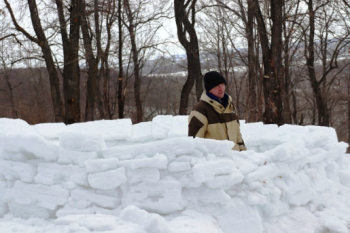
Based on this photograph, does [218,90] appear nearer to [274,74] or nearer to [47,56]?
[274,74]

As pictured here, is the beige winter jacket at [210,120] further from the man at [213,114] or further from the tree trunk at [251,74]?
the tree trunk at [251,74]

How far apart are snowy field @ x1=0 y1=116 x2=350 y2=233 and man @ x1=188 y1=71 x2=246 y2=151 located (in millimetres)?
471

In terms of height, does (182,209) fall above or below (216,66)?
below

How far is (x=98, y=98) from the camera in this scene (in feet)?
48.2

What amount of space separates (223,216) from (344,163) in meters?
2.99

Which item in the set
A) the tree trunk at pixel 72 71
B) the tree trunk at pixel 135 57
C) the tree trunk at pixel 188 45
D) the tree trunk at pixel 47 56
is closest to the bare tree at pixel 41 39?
the tree trunk at pixel 47 56

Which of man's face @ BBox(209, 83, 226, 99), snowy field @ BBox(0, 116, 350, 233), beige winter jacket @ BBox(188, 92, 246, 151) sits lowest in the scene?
snowy field @ BBox(0, 116, 350, 233)

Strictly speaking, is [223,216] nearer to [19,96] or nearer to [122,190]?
[122,190]

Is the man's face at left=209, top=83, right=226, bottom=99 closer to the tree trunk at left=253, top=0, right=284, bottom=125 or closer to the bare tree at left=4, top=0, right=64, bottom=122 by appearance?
the tree trunk at left=253, top=0, right=284, bottom=125

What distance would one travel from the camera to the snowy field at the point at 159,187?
2922 millimetres

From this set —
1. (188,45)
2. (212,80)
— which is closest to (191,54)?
(188,45)

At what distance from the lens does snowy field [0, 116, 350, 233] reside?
9.59 feet

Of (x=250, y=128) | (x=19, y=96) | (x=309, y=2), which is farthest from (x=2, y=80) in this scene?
(x=250, y=128)

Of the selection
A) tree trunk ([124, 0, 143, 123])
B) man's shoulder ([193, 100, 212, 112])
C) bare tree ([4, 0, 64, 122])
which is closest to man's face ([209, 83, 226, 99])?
man's shoulder ([193, 100, 212, 112])
